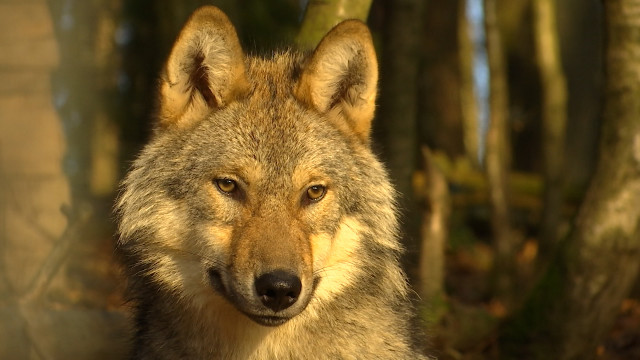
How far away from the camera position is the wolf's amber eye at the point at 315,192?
5.02m

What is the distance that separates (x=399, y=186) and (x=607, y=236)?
8.02ft

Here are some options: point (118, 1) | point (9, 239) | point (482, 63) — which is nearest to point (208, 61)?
point (9, 239)

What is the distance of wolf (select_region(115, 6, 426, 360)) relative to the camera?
16.1 feet

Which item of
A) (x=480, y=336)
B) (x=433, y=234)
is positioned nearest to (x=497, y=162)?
(x=433, y=234)

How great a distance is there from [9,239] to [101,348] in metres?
1.20

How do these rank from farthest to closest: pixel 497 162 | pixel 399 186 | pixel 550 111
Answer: pixel 550 111, pixel 497 162, pixel 399 186

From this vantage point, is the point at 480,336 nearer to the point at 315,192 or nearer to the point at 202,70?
the point at 315,192

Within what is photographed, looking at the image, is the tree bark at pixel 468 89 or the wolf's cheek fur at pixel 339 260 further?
the tree bark at pixel 468 89

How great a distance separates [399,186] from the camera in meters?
8.64

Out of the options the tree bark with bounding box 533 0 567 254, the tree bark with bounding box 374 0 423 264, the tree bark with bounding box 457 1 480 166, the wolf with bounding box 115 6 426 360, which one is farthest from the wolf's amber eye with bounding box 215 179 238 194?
the tree bark with bounding box 457 1 480 166

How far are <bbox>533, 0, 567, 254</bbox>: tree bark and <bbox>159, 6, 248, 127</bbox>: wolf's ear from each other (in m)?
7.12

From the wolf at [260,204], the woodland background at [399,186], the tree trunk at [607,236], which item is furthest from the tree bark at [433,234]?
the wolf at [260,204]

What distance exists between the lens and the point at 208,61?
519 centimetres

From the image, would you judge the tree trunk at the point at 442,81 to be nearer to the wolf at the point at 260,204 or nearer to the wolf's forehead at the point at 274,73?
the wolf's forehead at the point at 274,73
